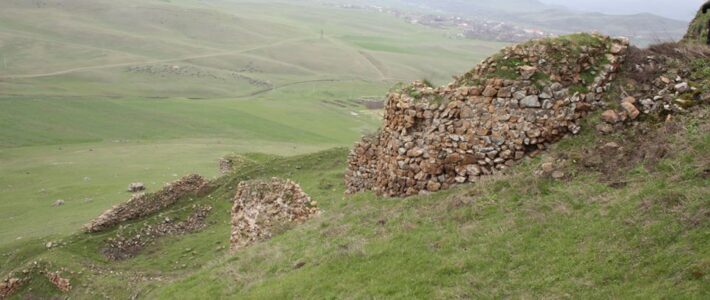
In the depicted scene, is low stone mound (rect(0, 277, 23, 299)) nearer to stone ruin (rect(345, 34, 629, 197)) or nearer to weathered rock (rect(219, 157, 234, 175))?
→ stone ruin (rect(345, 34, 629, 197))

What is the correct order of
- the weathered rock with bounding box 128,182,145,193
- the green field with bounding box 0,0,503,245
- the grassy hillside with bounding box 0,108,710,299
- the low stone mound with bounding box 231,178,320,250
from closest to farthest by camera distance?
the grassy hillside with bounding box 0,108,710,299 → the low stone mound with bounding box 231,178,320,250 → the weathered rock with bounding box 128,182,145,193 → the green field with bounding box 0,0,503,245

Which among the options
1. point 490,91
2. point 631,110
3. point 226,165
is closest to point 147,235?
point 226,165

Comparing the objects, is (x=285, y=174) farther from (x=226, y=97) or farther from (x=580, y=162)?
(x=226, y=97)

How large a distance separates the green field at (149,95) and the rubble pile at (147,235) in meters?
5.89

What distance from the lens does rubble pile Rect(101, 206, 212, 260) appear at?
2459cm

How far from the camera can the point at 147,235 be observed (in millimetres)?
25656

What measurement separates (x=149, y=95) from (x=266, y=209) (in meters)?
86.3

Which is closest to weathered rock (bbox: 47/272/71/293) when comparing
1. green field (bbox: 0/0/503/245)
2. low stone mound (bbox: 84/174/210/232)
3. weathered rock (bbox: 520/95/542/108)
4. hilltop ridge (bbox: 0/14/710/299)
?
hilltop ridge (bbox: 0/14/710/299)

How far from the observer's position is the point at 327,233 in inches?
641

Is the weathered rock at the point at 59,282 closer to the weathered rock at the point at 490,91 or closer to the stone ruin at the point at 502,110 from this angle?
the stone ruin at the point at 502,110

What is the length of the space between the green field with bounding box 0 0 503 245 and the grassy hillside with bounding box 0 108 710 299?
18.3 metres

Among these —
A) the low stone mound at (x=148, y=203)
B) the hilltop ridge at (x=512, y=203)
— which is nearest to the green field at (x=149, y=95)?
the low stone mound at (x=148, y=203)

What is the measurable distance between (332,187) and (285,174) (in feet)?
17.5

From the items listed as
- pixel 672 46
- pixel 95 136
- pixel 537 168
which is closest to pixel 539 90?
pixel 537 168
